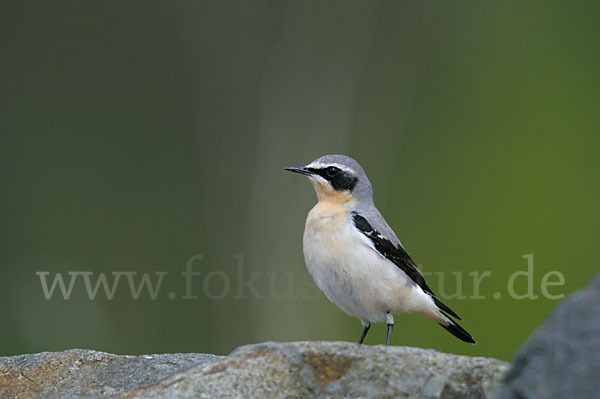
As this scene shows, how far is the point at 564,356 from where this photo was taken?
250 cm

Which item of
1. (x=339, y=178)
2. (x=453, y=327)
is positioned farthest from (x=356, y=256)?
(x=453, y=327)

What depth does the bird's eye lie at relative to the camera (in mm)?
5809

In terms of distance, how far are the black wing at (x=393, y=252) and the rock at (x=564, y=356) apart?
9.56 feet

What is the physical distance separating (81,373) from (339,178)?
2.32 m

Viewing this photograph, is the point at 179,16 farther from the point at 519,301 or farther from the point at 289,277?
the point at 519,301

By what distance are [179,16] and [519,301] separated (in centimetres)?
613

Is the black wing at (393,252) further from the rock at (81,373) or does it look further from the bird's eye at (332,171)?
the rock at (81,373)

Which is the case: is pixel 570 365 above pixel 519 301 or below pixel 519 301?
above

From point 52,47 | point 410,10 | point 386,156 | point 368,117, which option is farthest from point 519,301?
point 52,47

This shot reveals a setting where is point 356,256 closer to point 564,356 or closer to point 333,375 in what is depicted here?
point 333,375

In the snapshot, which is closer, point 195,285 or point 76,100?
point 195,285

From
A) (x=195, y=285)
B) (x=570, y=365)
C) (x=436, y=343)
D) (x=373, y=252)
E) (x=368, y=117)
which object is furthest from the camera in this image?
(x=368, y=117)

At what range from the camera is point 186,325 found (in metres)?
10.4

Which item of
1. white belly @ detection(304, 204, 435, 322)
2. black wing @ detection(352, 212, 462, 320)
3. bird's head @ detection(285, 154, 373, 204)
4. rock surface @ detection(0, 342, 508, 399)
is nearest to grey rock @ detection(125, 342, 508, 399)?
rock surface @ detection(0, 342, 508, 399)
